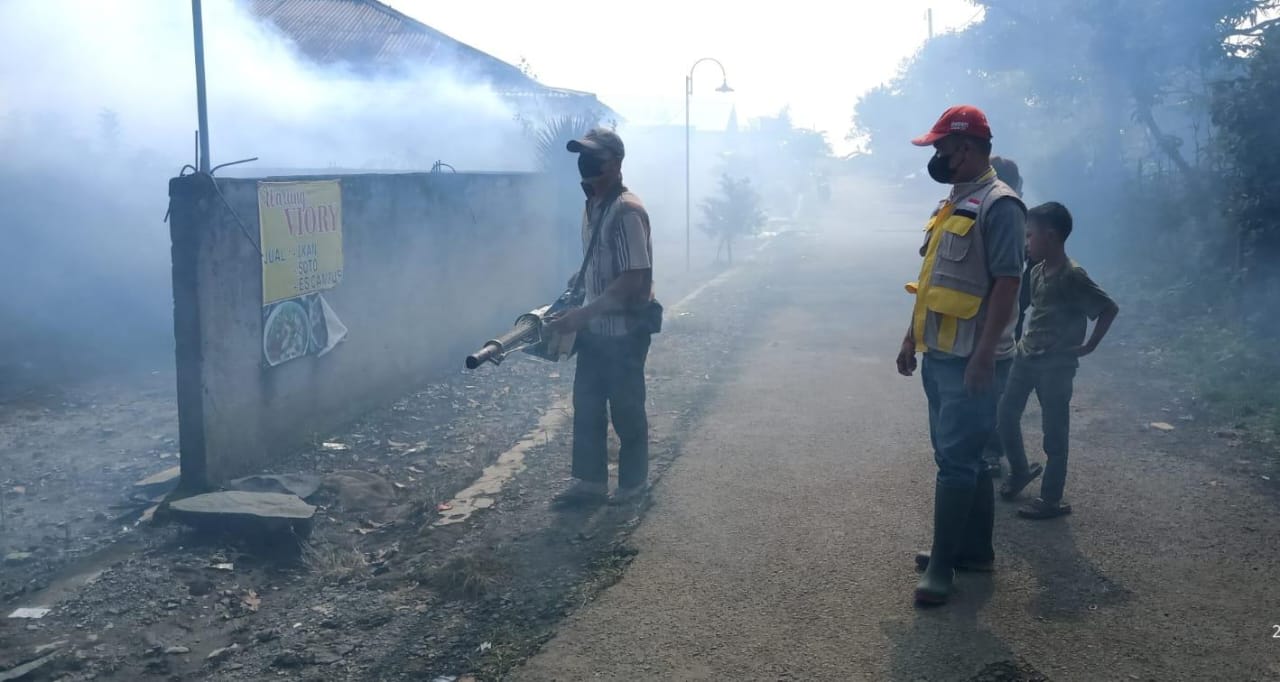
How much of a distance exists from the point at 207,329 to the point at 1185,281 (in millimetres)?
11747

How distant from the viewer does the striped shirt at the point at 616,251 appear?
5.09m

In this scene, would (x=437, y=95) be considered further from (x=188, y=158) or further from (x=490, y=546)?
(x=490, y=546)

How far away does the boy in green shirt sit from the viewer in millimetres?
4844

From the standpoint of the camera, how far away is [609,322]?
5215 mm

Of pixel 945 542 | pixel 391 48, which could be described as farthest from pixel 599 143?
pixel 391 48

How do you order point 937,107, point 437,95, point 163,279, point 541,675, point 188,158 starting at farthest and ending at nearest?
1. point 937,107
2. point 437,95
3. point 188,158
4. point 163,279
5. point 541,675

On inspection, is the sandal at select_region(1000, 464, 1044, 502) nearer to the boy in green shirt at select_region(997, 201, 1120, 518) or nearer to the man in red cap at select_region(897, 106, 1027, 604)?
the boy in green shirt at select_region(997, 201, 1120, 518)

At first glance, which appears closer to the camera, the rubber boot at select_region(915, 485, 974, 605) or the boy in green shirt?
the rubber boot at select_region(915, 485, 974, 605)

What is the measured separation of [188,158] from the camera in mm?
17938

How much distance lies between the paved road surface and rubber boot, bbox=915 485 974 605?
3.2 inches

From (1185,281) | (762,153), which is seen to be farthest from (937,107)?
(1185,281)

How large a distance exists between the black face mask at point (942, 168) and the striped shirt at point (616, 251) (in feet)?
4.96

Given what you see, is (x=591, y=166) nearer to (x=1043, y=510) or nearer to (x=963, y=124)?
(x=963, y=124)

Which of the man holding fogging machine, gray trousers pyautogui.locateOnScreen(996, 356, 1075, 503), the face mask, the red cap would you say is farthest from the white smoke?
the red cap
